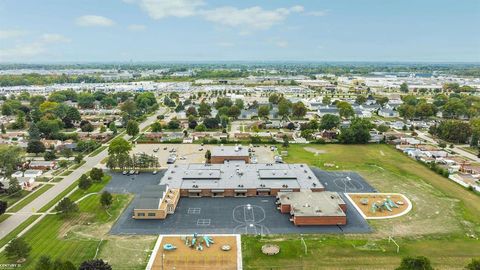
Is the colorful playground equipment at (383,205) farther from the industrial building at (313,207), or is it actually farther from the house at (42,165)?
the house at (42,165)

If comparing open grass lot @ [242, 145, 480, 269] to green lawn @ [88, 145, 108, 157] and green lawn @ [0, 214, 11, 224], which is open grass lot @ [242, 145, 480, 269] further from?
green lawn @ [88, 145, 108, 157]

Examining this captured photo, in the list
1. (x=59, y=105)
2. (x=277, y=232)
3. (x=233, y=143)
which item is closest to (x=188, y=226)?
(x=277, y=232)

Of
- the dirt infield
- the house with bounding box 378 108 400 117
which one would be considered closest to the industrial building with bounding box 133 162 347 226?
the dirt infield

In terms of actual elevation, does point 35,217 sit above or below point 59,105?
below

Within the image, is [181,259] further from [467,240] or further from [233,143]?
[233,143]

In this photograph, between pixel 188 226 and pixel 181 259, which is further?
pixel 188 226

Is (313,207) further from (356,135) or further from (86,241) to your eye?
(356,135)

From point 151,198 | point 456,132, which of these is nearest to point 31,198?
point 151,198
